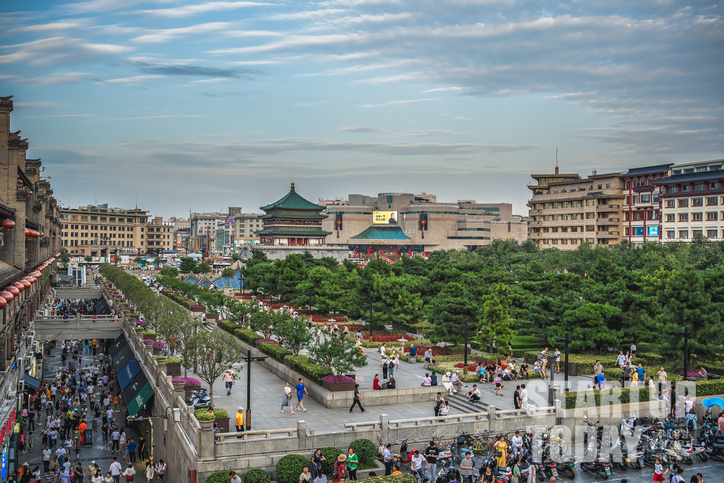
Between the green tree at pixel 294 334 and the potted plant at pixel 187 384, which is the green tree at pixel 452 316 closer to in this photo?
the green tree at pixel 294 334

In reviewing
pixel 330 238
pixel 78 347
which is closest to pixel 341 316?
pixel 78 347

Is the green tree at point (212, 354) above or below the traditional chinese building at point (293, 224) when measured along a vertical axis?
below

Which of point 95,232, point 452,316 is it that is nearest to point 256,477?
point 452,316

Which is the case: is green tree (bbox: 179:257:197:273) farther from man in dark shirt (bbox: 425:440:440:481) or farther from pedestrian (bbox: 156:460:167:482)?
man in dark shirt (bbox: 425:440:440:481)

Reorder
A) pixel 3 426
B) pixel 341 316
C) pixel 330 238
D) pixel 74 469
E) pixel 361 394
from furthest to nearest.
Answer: pixel 330 238 → pixel 341 316 → pixel 361 394 → pixel 74 469 → pixel 3 426

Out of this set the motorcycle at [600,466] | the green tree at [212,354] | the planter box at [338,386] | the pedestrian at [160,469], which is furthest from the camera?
the planter box at [338,386]

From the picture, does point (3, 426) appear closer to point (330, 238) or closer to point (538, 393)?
point (538, 393)

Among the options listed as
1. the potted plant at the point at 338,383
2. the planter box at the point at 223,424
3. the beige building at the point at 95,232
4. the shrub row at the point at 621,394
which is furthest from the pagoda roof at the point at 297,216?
the planter box at the point at 223,424

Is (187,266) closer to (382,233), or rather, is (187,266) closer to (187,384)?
(187,384)
